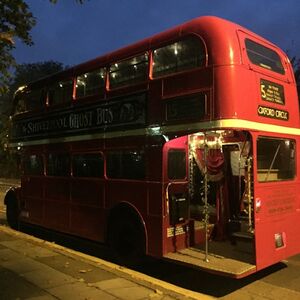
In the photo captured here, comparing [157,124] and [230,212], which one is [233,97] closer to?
[157,124]

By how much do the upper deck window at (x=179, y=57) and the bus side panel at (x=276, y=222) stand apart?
7.03 feet

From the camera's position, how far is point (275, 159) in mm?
8438

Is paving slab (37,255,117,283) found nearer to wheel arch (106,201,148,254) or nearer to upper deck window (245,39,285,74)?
wheel arch (106,201,148,254)

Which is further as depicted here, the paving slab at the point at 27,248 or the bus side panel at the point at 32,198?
the bus side panel at the point at 32,198

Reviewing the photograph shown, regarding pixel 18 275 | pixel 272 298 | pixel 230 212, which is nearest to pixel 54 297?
pixel 18 275

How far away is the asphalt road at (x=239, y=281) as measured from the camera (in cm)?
734

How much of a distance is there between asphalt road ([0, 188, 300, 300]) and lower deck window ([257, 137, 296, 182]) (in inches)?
64.1

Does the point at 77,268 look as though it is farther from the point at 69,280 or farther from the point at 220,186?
the point at 220,186

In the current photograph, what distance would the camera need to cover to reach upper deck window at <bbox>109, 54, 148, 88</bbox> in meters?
8.73

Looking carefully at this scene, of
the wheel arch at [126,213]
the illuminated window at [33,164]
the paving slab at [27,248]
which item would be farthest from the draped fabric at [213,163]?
the illuminated window at [33,164]

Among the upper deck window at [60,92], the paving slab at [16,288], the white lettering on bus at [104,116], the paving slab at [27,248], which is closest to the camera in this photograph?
the paving slab at [16,288]

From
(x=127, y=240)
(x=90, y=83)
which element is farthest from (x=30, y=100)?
(x=127, y=240)

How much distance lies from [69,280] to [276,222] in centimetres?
326

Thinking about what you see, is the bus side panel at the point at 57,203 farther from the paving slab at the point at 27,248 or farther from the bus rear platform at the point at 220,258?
the bus rear platform at the point at 220,258
